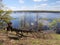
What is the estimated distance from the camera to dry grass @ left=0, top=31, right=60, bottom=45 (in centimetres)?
268

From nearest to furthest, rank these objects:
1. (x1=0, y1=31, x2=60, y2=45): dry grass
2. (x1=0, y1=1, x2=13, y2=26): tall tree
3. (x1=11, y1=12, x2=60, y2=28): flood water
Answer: (x1=0, y1=31, x2=60, y2=45): dry grass, (x1=0, y1=1, x2=13, y2=26): tall tree, (x1=11, y1=12, x2=60, y2=28): flood water

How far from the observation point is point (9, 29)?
3.05m

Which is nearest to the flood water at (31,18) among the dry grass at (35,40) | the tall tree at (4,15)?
the tall tree at (4,15)

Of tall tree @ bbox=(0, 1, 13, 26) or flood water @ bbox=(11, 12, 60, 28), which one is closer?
tall tree @ bbox=(0, 1, 13, 26)

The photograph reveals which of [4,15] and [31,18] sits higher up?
[4,15]

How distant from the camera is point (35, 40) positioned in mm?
2779

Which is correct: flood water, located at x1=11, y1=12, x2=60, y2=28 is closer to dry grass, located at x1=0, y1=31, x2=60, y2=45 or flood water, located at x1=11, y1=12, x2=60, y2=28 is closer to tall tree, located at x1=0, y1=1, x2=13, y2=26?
tall tree, located at x1=0, y1=1, x2=13, y2=26

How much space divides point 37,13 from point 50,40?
2.24ft

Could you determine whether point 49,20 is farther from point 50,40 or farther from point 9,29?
point 9,29

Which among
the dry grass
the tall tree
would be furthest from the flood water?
the dry grass

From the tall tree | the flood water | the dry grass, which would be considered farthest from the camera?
the flood water

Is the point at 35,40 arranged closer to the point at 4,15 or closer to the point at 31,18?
the point at 31,18

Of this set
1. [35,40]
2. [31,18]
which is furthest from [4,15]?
[35,40]

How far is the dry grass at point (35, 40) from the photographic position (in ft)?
8.80
